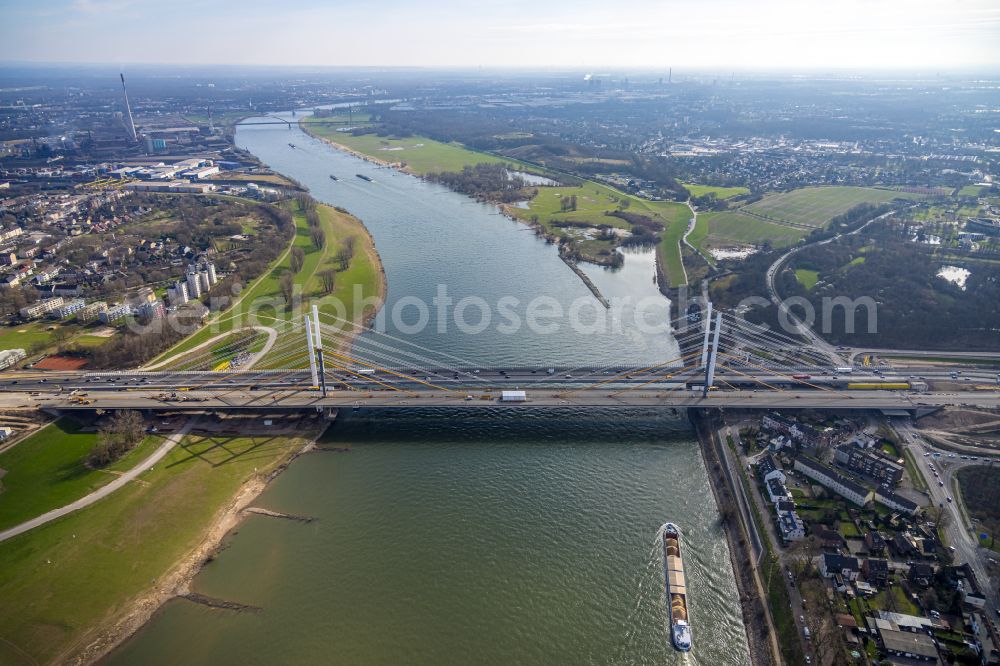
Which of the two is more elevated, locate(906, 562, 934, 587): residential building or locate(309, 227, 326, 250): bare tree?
locate(309, 227, 326, 250): bare tree

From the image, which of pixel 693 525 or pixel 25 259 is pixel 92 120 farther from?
pixel 693 525

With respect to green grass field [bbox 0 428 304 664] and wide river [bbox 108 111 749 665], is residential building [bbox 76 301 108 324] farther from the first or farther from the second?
wide river [bbox 108 111 749 665]

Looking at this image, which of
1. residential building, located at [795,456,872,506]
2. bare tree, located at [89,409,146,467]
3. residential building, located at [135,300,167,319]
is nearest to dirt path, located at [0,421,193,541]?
bare tree, located at [89,409,146,467]

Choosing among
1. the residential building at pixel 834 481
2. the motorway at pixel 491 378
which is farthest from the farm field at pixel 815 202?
the residential building at pixel 834 481

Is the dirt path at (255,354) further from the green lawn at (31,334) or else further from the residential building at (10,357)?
the green lawn at (31,334)

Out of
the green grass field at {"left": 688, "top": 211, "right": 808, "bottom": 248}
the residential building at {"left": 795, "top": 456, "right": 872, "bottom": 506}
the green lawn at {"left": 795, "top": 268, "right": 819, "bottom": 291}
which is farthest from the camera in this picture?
the green grass field at {"left": 688, "top": 211, "right": 808, "bottom": 248}
